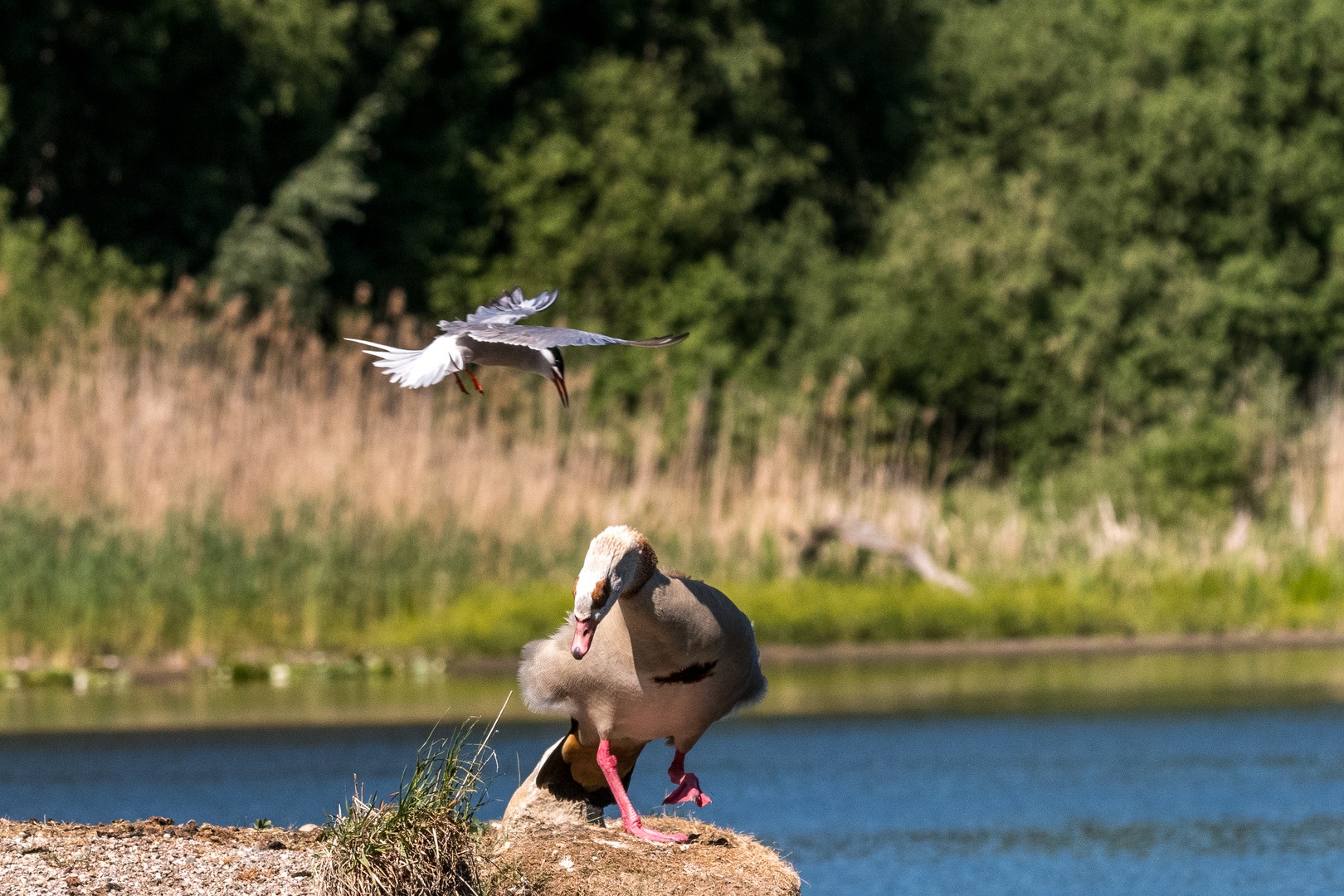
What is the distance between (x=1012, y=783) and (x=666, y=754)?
357 centimetres

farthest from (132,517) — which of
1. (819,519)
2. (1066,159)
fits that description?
(1066,159)

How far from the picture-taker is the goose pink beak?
21.0 ft

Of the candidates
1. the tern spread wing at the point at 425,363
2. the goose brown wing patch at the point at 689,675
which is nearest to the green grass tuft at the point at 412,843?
the goose brown wing patch at the point at 689,675

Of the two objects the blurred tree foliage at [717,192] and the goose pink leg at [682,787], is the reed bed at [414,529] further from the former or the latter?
the goose pink leg at [682,787]

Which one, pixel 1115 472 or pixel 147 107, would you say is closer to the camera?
pixel 1115 472

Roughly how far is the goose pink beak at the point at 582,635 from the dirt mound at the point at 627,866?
3.59 feet

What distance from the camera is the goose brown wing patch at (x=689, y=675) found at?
23.0 ft

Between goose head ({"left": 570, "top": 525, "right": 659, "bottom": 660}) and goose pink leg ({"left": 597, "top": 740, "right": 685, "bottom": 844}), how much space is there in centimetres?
76

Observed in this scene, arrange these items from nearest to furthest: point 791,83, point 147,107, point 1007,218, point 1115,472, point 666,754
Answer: point 666,754
point 1115,472
point 147,107
point 1007,218
point 791,83

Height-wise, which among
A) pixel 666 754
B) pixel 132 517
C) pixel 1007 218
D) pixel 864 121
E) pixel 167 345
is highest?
pixel 864 121

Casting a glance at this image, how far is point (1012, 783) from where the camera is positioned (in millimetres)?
13781

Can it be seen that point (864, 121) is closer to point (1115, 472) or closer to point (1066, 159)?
point (1066, 159)

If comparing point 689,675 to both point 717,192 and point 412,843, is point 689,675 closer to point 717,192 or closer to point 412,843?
point 412,843

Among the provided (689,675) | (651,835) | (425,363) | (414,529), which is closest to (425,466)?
(414,529)
